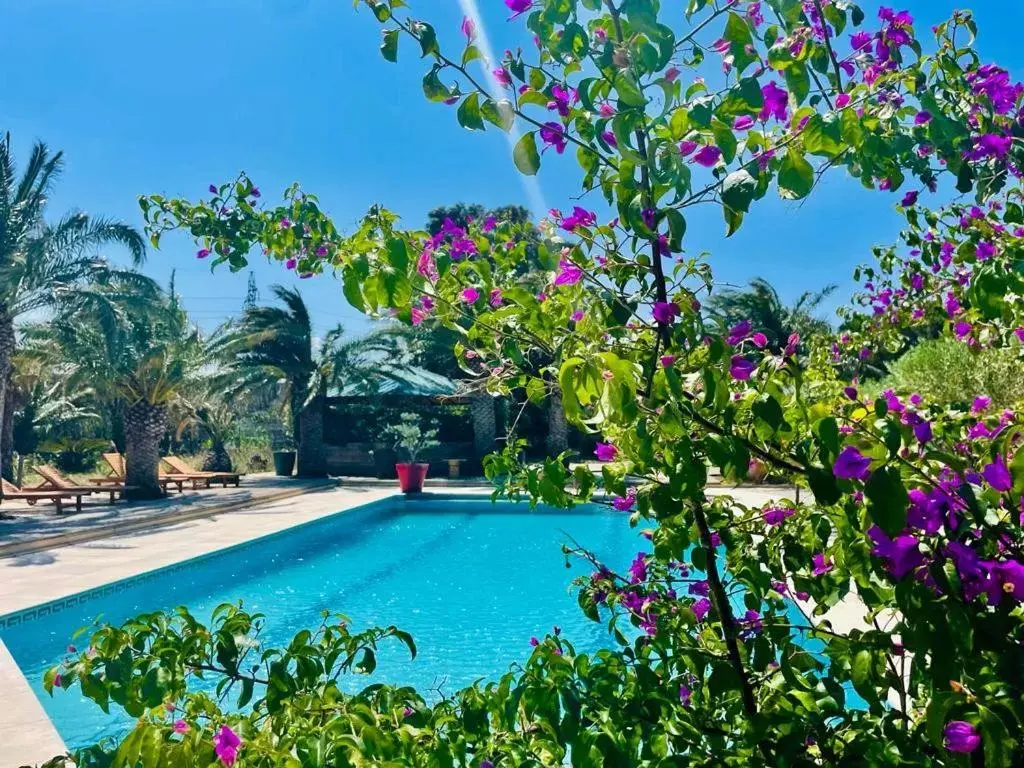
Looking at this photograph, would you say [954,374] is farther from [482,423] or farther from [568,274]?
[482,423]

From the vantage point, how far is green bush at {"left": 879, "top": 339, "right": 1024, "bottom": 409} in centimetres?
800

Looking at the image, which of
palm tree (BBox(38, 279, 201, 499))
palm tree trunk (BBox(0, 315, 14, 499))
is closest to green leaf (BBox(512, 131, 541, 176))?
palm tree (BBox(38, 279, 201, 499))

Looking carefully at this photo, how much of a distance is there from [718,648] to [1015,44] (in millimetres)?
2328

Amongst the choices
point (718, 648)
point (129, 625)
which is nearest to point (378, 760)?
point (129, 625)

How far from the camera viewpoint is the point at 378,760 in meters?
1.29

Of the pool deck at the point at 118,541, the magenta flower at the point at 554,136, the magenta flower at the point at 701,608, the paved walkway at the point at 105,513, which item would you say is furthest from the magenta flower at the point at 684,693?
the paved walkway at the point at 105,513

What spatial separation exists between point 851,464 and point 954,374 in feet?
31.1

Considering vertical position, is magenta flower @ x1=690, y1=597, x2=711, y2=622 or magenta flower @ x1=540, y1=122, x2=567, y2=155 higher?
magenta flower @ x1=540, y1=122, x2=567, y2=155

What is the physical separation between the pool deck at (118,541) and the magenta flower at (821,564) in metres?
2.34

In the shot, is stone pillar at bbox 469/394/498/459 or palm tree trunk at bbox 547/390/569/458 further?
stone pillar at bbox 469/394/498/459

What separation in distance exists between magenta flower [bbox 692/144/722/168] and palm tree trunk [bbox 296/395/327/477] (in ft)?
75.6

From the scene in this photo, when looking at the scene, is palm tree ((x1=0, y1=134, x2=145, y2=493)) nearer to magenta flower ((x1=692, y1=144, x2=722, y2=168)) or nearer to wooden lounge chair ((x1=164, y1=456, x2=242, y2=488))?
wooden lounge chair ((x1=164, y1=456, x2=242, y2=488))

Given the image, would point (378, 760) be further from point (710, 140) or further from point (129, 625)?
point (710, 140)

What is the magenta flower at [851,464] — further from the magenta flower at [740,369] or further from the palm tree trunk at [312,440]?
the palm tree trunk at [312,440]
